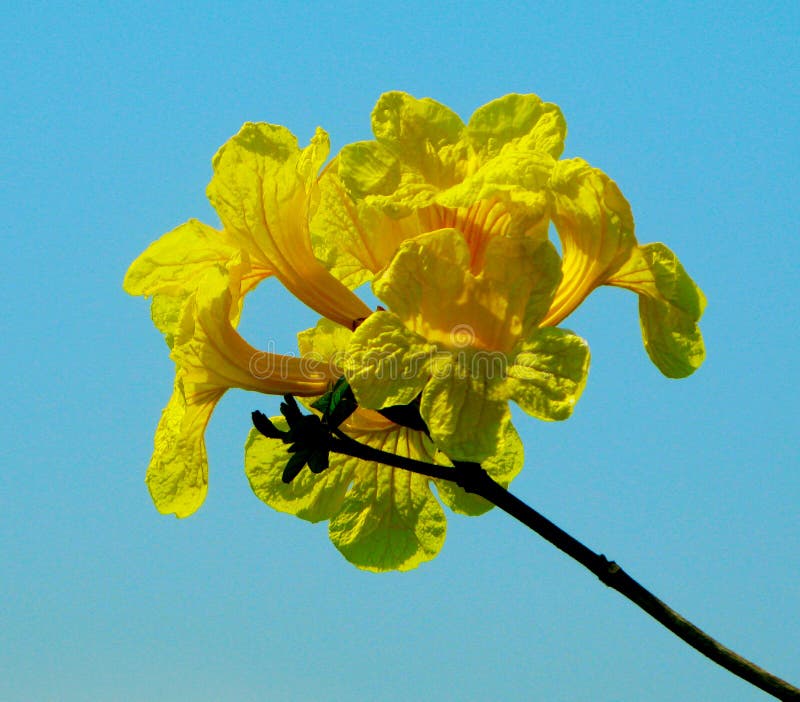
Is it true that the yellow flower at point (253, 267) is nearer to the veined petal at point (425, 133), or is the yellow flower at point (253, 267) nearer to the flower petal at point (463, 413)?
the veined petal at point (425, 133)

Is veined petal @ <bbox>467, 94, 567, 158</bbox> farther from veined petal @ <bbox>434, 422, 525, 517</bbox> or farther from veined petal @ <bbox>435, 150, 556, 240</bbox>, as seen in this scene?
veined petal @ <bbox>434, 422, 525, 517</bbox>

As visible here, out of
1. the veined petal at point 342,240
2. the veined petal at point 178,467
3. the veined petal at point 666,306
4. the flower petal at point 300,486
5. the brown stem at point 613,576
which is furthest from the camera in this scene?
the flower petal at point 300,486

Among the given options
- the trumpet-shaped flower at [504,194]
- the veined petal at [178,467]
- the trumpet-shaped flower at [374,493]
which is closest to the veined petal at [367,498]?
the trumpet-shaped flower at [374,493]

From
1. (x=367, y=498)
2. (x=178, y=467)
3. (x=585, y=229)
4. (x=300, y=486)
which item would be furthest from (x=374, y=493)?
(x=585, y=229)

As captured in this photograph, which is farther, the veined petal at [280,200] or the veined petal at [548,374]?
the veined petal at [280,200]

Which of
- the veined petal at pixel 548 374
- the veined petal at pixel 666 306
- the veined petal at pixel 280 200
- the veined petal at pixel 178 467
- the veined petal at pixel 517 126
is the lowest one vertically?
the veined petal at pixel 178 467

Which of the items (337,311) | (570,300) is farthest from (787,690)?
(337,311)

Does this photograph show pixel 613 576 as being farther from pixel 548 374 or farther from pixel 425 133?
pixel 425 133

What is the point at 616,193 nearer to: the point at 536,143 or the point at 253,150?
the point at 536,143
